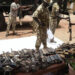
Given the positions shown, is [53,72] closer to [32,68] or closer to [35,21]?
[32,68]

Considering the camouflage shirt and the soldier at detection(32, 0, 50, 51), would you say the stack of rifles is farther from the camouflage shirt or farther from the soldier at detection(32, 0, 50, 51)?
the camouflage shirt

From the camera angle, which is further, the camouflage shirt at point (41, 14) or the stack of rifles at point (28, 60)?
the camouflage shirt at point (41, 14)

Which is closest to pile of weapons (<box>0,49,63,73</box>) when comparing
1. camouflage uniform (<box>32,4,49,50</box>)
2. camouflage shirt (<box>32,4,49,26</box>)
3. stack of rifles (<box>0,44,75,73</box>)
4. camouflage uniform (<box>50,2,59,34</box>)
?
stack of rifles (<box>0,44,75,73</box>)

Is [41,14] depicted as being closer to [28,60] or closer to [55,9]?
[28,60]

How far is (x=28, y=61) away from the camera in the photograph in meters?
5.66

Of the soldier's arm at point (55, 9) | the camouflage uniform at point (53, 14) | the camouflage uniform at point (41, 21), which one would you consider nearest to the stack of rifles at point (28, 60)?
the camouflage uniform at point (41, 21)

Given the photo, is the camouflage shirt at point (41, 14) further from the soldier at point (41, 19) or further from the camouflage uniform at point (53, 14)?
the camouflage uniform at point (53, 14)

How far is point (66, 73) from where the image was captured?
6.06 meters

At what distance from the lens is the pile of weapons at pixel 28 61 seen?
5.32 metres

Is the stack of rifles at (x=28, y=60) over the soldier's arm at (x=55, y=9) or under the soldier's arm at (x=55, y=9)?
under

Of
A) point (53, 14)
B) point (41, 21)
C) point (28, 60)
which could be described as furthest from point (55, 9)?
point (28, 60)

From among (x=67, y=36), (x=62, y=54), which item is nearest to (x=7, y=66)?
(x=62, y=54)

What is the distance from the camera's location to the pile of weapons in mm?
5324

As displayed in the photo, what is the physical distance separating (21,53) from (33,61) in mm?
745
